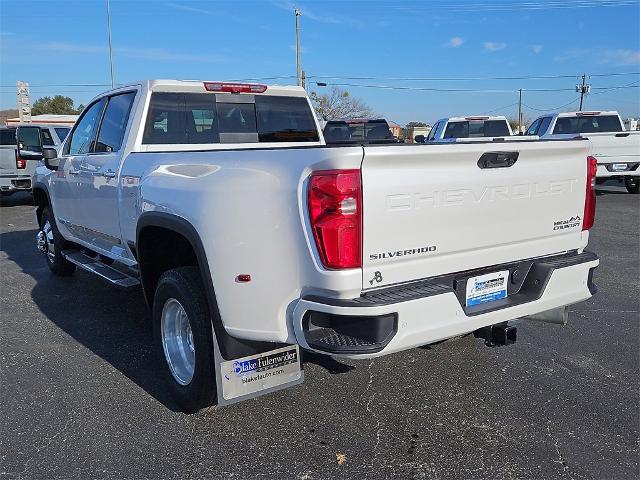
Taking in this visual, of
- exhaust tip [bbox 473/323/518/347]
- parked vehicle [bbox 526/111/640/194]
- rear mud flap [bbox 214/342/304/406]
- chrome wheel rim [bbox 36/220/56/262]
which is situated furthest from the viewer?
parked vehicle [bbox 526/111/640/194]

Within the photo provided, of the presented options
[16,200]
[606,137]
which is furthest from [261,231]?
[16,200]

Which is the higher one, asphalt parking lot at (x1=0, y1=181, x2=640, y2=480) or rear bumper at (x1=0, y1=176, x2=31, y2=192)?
rear bumper at (x1=0, y1=176, x2=31, y2=192)

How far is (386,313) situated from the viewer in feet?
8.43

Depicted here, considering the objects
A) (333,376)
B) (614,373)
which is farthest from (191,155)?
(614,373)

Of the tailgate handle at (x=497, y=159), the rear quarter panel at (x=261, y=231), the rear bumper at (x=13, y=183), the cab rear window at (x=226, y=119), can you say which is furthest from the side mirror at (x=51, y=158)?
the rear bumper at (x=13, y=183)

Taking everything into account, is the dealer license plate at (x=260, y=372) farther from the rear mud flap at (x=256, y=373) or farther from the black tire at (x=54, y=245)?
the black tire at (x=54, y=245)

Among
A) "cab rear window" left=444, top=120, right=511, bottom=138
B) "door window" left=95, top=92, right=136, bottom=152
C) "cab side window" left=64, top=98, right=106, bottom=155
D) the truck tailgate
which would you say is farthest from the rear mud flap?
"cab rear window" left=444, top=120, right=511, bottom=138

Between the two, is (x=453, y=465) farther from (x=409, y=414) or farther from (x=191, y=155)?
(x=191, y=155)

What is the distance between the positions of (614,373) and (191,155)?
330 centimetres

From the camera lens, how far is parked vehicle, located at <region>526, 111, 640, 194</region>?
45.6 ft

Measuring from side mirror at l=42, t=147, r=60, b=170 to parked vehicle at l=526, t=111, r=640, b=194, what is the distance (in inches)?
411

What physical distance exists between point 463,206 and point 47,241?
233 inches

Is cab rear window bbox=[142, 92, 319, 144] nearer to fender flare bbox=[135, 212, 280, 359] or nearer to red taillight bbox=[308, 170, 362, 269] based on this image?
fender flare bbox=[135, 212, 280, 359]

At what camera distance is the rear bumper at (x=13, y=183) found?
14172 millimetres
